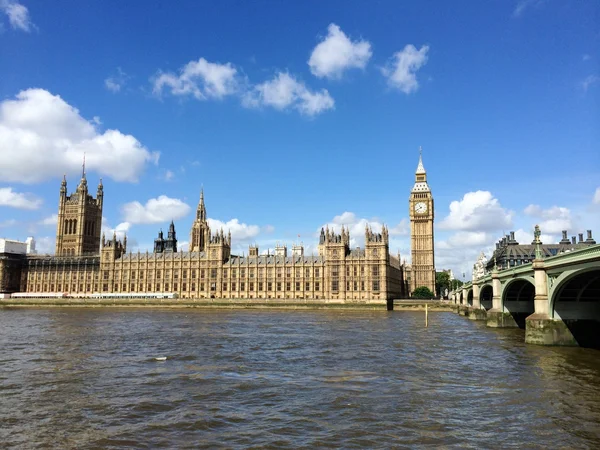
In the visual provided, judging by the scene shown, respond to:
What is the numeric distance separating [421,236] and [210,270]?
205ft

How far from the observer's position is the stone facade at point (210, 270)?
12550 cm

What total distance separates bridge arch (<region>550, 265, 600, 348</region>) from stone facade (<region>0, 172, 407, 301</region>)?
3255 inches

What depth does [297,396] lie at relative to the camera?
21.3 meters

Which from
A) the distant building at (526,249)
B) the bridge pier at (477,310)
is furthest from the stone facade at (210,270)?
the bridge pier at (477,310)

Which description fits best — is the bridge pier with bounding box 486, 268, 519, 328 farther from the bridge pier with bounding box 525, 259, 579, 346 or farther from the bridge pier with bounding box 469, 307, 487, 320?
the bridge pier with bounding box 525, 259, 579, 346

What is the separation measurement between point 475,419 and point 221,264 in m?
125

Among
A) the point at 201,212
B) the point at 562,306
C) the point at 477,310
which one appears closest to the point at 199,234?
the point at 201,212

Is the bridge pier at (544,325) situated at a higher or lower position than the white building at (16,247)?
lower

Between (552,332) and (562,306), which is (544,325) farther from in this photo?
(562,306)

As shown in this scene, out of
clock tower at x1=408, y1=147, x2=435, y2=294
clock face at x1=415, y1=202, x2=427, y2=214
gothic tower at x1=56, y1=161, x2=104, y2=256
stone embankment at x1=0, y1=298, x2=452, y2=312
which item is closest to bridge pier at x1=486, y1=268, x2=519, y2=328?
stone embankment at x1=0, y1=298, x2=452, y2=312

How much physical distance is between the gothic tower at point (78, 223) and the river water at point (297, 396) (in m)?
152

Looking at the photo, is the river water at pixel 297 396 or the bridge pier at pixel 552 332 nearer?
the river water at pixel 297 396

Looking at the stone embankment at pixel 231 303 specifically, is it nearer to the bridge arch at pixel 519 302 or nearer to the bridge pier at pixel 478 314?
the bridge pier at pixel 478 314

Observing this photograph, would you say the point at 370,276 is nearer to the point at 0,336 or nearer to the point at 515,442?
the point at 0,336
